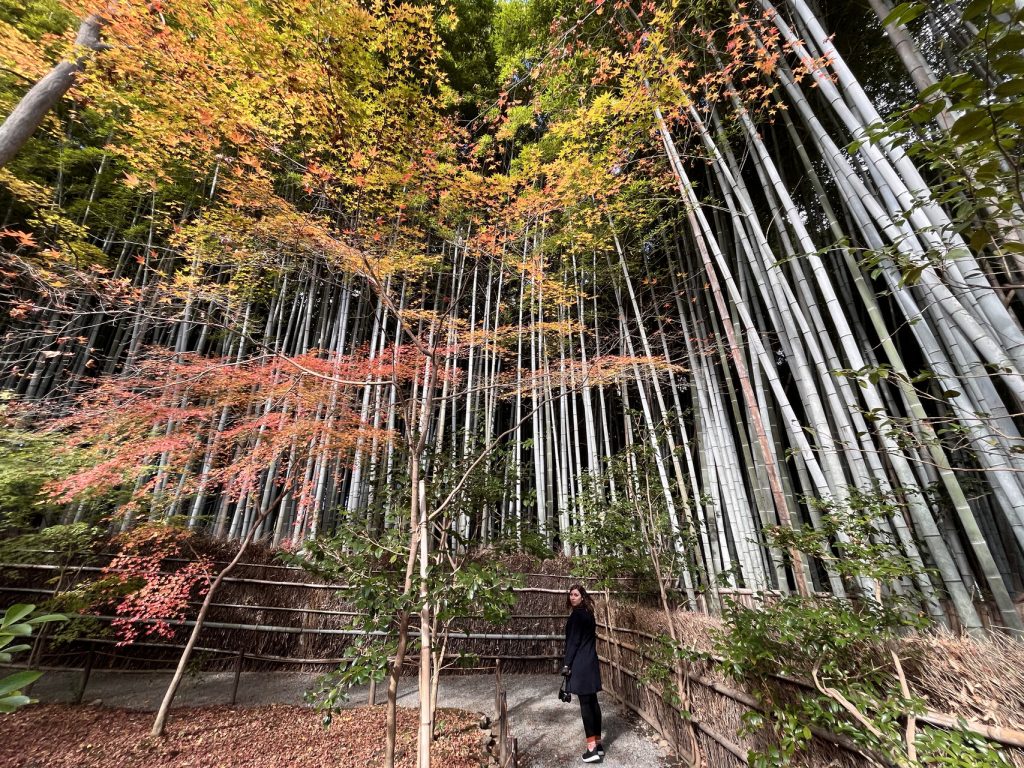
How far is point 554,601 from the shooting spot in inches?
198

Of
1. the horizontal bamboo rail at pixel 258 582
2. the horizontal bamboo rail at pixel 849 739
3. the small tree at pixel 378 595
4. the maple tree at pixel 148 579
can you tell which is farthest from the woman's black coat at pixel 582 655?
the maple tree at pixel 148 579

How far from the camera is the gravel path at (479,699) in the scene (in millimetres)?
2809

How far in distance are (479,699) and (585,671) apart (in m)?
1.79

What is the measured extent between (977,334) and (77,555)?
6.56m

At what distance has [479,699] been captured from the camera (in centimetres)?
392

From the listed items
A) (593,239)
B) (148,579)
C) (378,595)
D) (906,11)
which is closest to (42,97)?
(148,579)

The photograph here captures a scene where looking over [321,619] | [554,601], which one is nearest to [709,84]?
[554,601]

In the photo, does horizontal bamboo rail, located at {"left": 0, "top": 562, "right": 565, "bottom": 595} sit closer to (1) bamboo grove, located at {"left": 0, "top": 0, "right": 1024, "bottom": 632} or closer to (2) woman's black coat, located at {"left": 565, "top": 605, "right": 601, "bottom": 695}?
(1) bamboo grove, located at {"left": 0, "top": 0, "right": 1024, "bottom": 632}

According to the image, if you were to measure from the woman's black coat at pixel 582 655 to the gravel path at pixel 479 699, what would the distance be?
457 mm

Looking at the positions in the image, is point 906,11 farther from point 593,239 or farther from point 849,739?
point 593,239

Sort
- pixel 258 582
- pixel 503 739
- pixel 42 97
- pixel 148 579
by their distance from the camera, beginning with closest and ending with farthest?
pixel 503 739
pixel 42 97
pixel 148 579
pixel 258 582

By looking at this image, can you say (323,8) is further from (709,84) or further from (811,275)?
(811,275)

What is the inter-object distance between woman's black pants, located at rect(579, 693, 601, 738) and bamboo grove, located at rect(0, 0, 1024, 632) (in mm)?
1091

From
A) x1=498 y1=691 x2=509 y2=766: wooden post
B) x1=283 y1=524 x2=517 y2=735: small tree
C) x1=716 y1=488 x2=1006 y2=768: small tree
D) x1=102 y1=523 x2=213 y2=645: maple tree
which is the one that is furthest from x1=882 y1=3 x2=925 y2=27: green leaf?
x1=102 y1=523 x2=213 y2=645: maple tree
